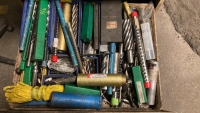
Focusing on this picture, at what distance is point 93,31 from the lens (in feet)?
3.69

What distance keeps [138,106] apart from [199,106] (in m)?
0.50

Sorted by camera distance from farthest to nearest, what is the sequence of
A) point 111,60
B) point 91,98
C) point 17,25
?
1. point 17,25
2. point 111,60
3. point 91,98

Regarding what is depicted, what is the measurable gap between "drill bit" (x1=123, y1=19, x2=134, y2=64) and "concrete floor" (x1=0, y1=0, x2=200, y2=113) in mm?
382

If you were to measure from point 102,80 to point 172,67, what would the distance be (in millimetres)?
603

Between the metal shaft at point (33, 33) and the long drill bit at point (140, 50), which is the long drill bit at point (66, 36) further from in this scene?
the long drill bit at point (140, 50)

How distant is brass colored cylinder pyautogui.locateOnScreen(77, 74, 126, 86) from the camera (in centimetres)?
100

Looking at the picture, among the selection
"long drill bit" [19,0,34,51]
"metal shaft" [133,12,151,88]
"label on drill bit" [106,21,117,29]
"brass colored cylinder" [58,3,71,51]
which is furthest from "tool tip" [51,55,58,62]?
"metal shaft" [133,12,151,88]

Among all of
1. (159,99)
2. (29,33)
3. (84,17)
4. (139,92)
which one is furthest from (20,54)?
(159,99)

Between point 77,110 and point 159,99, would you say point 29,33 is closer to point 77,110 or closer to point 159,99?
point 77,110

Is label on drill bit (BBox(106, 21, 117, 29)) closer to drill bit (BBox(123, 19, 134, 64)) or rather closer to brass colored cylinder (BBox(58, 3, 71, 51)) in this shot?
drill bit (BBox(123, 19, 134, 64))

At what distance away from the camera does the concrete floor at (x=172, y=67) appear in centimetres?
135

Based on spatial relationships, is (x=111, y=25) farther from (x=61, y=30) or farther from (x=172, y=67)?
(x=172, y=67)

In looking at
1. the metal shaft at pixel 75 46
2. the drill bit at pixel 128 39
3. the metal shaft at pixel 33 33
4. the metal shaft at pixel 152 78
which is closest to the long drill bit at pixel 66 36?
the metal shaft at pixel 75 46

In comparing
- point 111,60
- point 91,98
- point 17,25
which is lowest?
point 91,98
